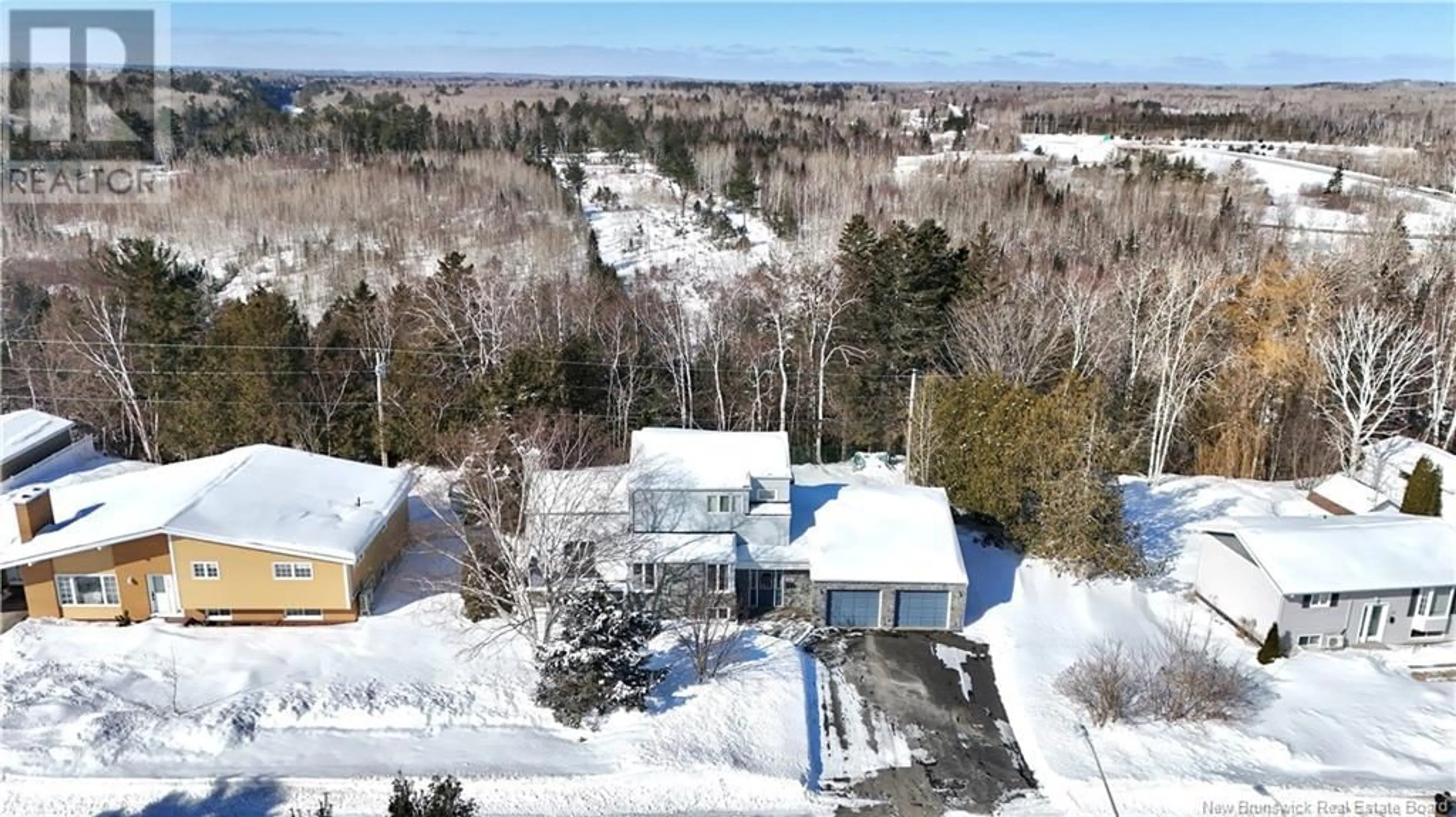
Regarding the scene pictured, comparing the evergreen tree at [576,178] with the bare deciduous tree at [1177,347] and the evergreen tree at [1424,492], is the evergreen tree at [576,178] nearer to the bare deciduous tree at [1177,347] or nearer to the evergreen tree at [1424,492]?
the bare deciduous tree at [1177,347]

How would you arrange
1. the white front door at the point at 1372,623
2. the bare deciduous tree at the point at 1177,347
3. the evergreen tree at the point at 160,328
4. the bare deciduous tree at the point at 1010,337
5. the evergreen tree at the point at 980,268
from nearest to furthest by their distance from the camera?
the white front door at the point at 1372,623 < the bare deciduous tree at the point at 1177,347 < the evergreen tree at the point at 160,328 < the bare deciduous tree at the point at 1010,337 < the evergreen tree at the point at 980,268

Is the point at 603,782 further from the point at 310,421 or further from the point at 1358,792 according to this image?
the point at 310,421

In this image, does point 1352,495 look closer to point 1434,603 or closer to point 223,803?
point 1434,603

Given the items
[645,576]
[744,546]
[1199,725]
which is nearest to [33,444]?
[645,576]

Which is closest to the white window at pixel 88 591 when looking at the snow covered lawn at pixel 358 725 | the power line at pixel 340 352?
the snow covered lawn at pixel 358 725

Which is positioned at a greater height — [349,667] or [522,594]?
[522,594]

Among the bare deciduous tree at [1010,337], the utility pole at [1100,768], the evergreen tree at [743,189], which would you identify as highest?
the evergreen tree at [743,189]

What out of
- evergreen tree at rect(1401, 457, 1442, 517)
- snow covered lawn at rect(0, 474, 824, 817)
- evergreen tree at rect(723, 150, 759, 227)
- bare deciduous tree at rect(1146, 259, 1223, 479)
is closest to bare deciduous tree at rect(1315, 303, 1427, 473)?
bare deciduous tree at rect(1146, 259, 1223, 479)

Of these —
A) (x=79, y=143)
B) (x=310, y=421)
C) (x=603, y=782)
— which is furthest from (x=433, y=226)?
(x=603, y=782)

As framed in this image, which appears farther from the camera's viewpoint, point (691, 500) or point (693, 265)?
point (693, 265)
